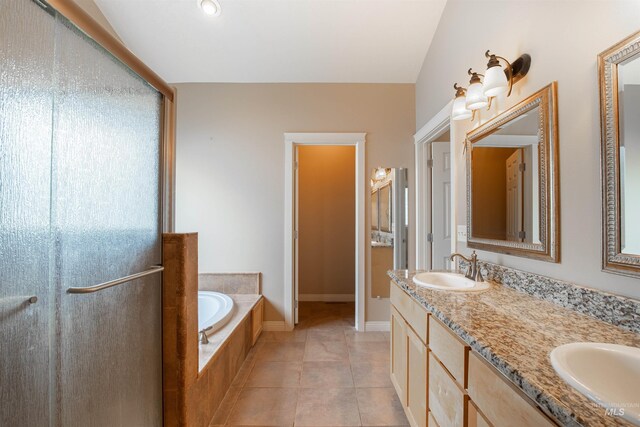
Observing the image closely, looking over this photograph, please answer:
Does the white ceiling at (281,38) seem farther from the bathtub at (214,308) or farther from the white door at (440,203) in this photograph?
the bathtub at (214,308)

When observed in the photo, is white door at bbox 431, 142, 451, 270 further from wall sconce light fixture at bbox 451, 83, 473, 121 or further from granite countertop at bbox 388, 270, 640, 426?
granite countertop at bbox 388, 270, 640, 426

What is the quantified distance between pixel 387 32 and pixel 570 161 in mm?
1950

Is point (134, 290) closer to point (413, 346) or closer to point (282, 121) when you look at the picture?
point (413, 346)

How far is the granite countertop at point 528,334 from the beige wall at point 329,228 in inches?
105

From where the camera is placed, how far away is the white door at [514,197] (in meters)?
1.37

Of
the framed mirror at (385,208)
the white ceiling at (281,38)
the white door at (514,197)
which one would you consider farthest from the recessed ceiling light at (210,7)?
the white door at (514,197)

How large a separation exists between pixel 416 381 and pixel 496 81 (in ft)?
5.22

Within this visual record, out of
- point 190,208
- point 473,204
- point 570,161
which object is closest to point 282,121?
point 190,208

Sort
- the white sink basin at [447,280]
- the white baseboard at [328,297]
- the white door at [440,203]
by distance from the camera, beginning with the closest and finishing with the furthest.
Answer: the white sink basin at [447,280]
the white door at [440,203]
the white baseboard at [328,297]

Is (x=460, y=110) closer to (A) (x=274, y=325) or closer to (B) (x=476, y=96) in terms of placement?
(B) (x=476, y=96)

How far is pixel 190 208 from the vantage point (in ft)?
9.34

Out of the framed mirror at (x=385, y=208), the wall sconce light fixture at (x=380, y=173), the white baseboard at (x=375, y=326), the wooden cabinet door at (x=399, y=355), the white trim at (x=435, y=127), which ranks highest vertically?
the white trim at (x=435, y=127)

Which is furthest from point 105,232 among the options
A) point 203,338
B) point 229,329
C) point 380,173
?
point 380,173

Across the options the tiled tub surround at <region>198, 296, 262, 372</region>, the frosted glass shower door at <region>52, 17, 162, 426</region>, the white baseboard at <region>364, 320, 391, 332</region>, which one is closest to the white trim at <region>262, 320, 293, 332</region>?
the tiled tub surround at <region>198, 296, 262, 372</region>
